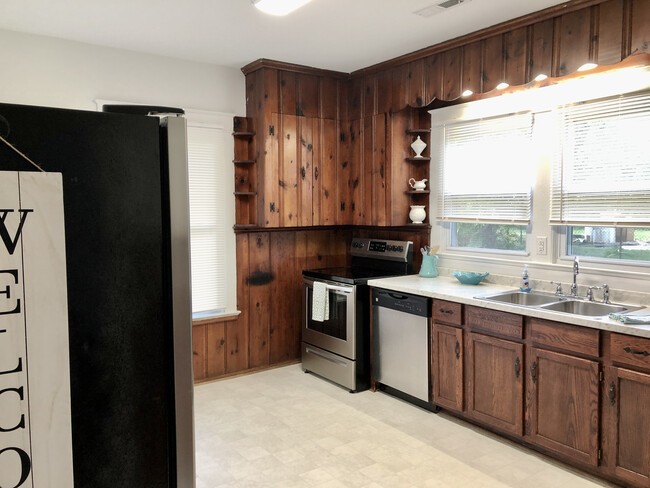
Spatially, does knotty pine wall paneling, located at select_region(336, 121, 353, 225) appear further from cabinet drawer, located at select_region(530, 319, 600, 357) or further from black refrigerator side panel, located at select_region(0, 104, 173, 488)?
black refrigerator side panel, located at select_region(0, 104, 173, 488)

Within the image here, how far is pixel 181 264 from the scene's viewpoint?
1.38 m

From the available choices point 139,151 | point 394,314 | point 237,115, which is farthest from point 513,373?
point 237,115

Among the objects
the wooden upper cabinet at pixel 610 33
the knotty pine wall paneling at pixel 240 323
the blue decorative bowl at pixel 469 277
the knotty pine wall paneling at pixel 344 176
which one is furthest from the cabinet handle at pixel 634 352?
the knotty pine wall paneling at pixel 240 323

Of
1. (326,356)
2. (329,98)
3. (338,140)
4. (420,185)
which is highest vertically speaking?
(329,98)

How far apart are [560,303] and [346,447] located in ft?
5.24

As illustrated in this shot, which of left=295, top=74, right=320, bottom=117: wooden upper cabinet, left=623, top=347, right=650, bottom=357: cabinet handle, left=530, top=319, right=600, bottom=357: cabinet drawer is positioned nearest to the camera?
left=623, top=347, right=650, bottom=357: cabinet handle

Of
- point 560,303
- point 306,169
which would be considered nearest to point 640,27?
point 560,303

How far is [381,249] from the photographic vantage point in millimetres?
4625

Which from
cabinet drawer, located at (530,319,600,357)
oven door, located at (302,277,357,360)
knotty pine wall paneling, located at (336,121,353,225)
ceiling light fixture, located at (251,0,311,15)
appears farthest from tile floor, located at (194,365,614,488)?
ceiling light fixture, located at (251,0,311,15)

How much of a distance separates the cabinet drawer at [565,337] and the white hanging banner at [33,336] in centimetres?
247

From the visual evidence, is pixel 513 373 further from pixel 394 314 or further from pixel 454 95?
pixel 454 95

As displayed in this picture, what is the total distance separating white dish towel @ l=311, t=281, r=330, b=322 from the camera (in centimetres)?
430

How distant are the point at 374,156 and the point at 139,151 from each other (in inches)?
131

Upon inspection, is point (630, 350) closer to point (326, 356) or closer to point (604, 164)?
point (604, 164)
